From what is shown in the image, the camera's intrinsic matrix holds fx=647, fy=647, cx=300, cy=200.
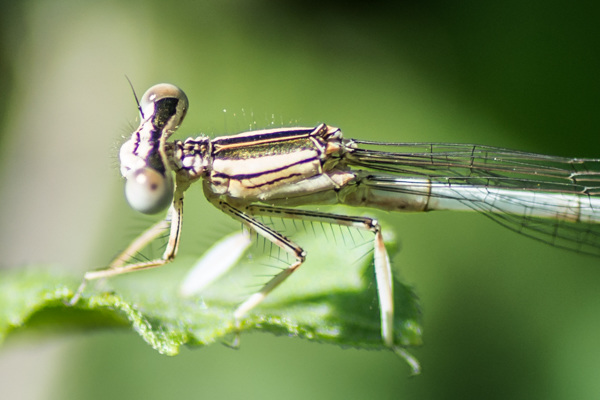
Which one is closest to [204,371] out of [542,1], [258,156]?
[258,156]

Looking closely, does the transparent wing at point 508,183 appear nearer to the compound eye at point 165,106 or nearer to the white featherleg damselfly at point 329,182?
the white featherleg damselfly at point 329,182

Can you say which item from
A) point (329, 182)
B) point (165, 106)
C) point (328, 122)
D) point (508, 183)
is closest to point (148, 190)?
point (165, 106)

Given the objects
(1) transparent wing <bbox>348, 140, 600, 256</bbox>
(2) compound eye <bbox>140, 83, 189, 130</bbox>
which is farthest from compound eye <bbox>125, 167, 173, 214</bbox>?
(1) transparent wing <bbox>348, 140, 600, 256</bbox>

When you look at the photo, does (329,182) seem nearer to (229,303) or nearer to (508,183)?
(229,303)

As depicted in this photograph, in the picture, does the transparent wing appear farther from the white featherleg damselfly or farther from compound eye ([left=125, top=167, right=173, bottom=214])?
compound eye ([left=125, top=167, right=173, bottom=214])

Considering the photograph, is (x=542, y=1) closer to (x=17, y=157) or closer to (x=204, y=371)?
(x=204, y=371)

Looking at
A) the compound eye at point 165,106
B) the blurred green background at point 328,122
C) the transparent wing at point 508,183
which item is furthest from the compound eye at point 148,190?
the transparent wing at point 508,183
